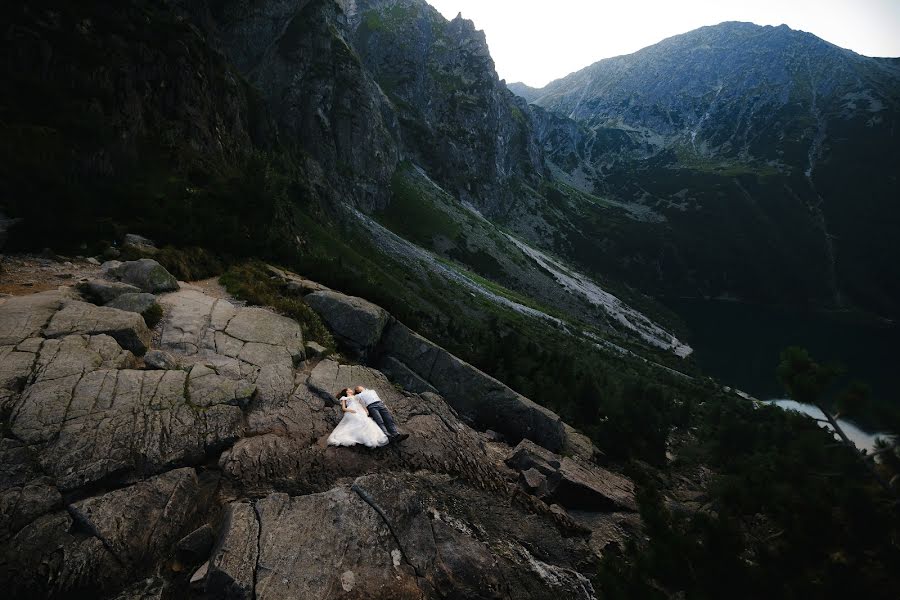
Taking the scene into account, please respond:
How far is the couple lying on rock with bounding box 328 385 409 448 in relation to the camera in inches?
439

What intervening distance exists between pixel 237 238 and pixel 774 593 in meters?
24.6

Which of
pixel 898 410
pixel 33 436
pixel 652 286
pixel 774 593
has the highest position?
pixel 898 410

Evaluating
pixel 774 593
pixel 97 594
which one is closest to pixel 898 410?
pixel 774 593

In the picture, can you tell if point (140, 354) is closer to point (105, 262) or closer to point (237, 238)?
point (105, 262)

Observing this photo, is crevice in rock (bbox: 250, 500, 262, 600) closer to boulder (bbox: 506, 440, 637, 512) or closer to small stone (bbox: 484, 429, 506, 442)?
boulder (bbox: 506, 440, 637, 512)

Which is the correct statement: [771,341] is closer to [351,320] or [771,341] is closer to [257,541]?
[351,320]

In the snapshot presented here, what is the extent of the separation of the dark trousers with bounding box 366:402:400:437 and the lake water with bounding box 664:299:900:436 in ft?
344

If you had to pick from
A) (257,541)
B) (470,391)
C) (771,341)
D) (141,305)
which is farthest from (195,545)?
(771,341)

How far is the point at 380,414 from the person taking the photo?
40.3 feet

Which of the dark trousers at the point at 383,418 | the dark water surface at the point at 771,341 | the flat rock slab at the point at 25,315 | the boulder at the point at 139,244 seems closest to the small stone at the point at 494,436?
the dark trousers at the point at 383,418

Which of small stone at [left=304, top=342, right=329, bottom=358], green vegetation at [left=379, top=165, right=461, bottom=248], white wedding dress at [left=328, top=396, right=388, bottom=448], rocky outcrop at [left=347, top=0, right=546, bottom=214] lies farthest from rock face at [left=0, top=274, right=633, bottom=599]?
rocky outcrop at [left=347, top=0, right=546, bottom=214]

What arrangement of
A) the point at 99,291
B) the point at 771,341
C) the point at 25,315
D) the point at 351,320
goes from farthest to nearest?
the point at 771,341, the point at 351,320, the point at 99,291, the point at 25,315

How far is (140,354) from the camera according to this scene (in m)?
11.4

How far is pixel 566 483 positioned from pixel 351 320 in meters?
11.3
